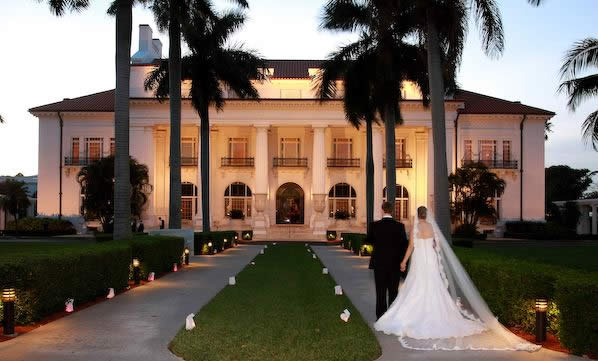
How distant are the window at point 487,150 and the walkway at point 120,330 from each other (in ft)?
148

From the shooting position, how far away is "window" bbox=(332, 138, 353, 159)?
60.6 m

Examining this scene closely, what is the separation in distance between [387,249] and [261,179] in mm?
45585

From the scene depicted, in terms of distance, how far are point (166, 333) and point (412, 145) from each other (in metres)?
50.9

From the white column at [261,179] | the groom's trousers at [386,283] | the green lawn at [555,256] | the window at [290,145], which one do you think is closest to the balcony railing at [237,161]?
the white column at [261,179]

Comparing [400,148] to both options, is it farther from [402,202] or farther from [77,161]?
[77,161]

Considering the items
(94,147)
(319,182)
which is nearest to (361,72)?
(319,182)

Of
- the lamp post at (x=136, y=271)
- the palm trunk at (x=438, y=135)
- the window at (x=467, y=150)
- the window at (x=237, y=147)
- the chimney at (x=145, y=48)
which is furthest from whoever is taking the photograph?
the chimney at (x=145, y=48)

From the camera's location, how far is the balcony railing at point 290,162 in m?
59.8

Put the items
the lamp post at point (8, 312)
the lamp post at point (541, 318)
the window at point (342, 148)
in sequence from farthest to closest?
the window at point (342, 148) → the lamp post at point (8, 312) → the lamp post at point (541, 318)

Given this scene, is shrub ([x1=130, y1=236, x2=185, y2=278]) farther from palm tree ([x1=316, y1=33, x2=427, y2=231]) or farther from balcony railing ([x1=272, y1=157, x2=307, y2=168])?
balcony railing ([x1=272, y1=157, x2=307, y2=168])

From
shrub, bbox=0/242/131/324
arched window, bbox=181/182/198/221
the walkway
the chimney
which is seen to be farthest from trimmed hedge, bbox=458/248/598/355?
the chimney

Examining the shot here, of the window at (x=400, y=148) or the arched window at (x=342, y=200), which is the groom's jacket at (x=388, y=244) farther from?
the window at (x=400, y=148)

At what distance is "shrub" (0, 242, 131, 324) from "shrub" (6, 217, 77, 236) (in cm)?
3835

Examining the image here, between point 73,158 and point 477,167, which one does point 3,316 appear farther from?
point 73,158
